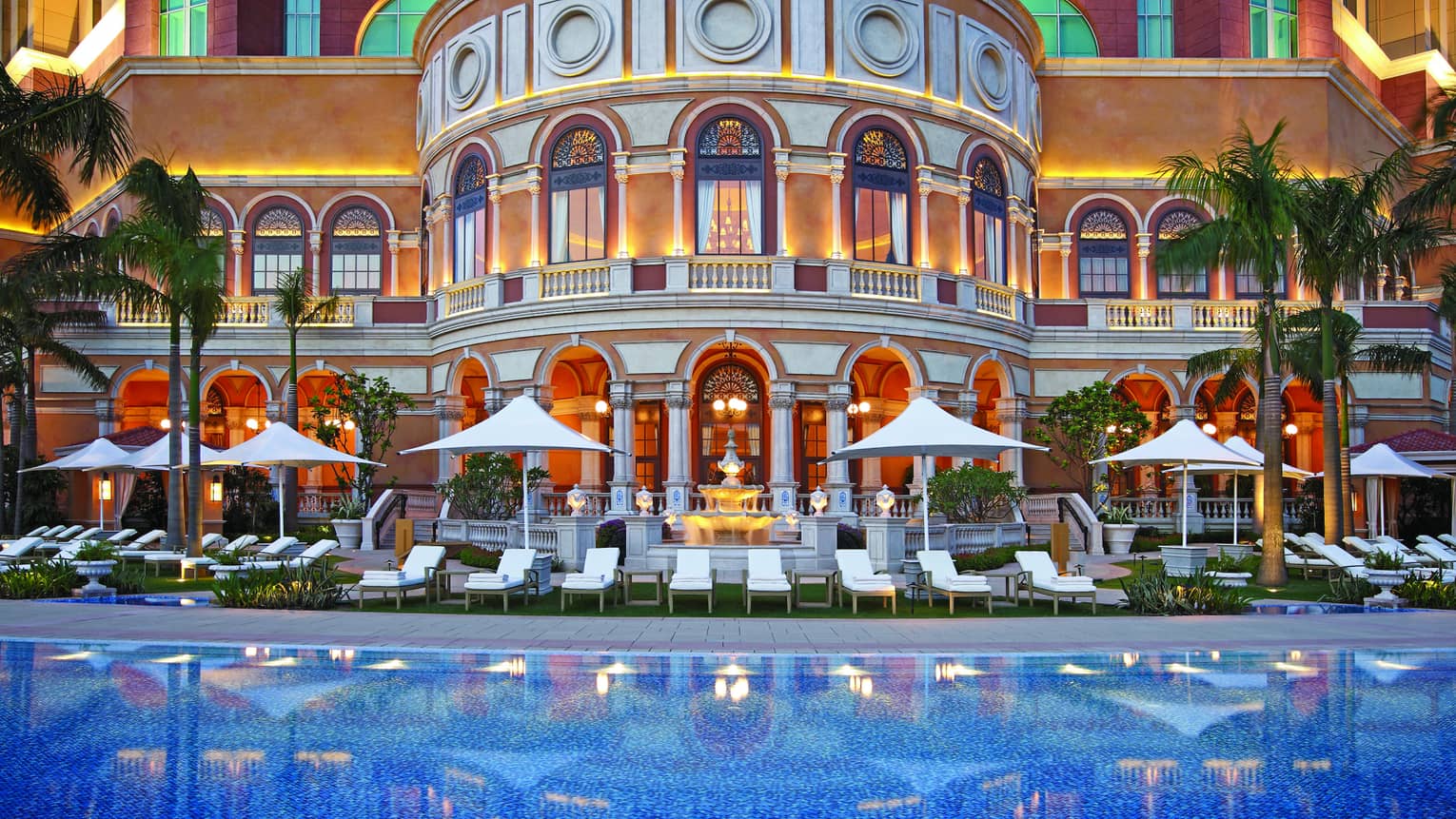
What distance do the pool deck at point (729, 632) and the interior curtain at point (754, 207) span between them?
14.8m

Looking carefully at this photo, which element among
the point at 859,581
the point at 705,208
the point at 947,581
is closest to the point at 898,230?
the point at 705,208

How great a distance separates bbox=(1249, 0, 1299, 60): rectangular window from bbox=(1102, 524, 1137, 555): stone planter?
19595 millimetres

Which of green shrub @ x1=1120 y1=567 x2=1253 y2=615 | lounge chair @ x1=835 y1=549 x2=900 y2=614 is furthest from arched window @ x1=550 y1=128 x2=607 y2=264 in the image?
green shrub @ x1=1120 y1=567 x2=1253 y2=615

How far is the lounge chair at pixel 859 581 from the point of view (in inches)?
687

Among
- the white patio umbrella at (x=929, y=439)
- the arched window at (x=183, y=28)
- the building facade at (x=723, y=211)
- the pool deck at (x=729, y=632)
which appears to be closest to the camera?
the pool deck at (x=729, y=632)

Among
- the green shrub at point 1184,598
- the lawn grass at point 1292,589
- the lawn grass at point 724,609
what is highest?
the green shrub at point 1184,598

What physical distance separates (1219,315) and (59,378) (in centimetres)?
3409

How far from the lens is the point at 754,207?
97.7 feet

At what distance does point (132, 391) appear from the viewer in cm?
3778

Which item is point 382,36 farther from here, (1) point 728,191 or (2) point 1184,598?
(2) point 1184,598

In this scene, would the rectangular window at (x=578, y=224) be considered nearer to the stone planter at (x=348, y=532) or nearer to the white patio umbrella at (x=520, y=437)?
the stone planter at (x=348, y=532)

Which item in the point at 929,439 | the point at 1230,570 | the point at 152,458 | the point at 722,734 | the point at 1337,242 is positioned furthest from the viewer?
the point at 152,458

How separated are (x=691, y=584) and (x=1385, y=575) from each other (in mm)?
10812

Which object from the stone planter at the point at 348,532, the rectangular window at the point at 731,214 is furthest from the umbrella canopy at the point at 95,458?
the rectangular window at the point at 731,214
